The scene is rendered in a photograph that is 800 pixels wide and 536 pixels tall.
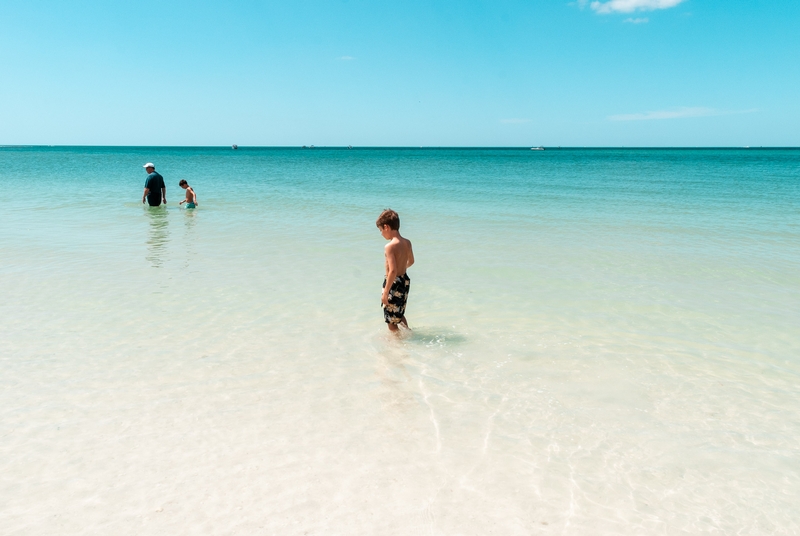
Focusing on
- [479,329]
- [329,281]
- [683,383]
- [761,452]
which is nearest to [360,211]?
[329,281]

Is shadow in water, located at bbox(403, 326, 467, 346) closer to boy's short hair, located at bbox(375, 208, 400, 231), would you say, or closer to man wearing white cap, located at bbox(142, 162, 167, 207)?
boy's short hair, located at bbox(375, 208, 400, 231)

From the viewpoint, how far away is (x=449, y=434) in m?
4.09

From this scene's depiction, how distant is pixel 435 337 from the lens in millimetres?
6031

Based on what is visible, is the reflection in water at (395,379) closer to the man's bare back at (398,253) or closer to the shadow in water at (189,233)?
the man's bare back at (398,253)

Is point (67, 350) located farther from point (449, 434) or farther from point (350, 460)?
point (449, 434)

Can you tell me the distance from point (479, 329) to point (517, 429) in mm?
2164

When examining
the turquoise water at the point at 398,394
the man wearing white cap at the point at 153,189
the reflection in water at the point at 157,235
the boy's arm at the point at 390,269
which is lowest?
the turquoise water at the point at 398,394

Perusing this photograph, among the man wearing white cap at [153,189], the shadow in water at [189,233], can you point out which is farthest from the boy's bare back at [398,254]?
the man wearing white cap at [153,189]

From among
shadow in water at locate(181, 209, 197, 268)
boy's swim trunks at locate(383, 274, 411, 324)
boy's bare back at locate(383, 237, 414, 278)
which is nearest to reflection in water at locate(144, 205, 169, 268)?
shadow in water at locate(181, 209, 197, 268)

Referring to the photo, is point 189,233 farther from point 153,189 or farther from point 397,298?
point 397,298

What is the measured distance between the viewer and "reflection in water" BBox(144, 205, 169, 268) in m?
9.87

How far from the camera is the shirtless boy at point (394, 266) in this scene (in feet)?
18.0

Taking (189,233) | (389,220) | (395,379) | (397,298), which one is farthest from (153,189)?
(395,379)

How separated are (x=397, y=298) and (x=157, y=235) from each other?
8.50 metres
